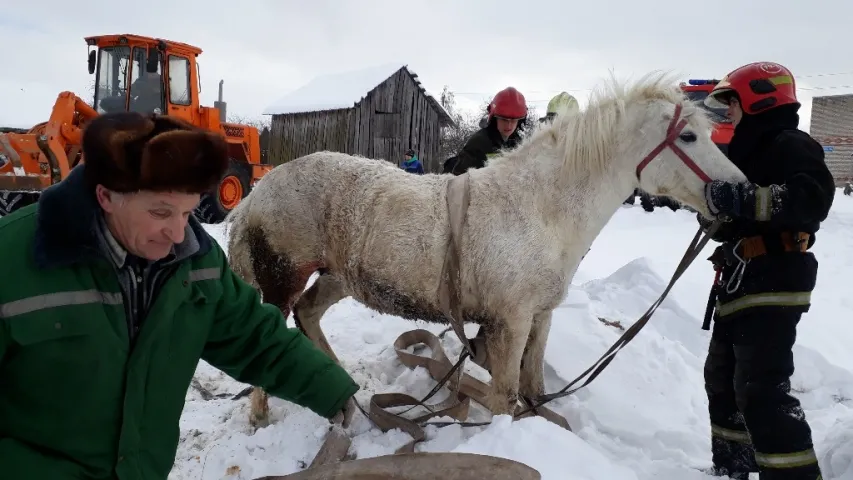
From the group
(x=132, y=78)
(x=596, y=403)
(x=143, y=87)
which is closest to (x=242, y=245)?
(x=596, y=403)

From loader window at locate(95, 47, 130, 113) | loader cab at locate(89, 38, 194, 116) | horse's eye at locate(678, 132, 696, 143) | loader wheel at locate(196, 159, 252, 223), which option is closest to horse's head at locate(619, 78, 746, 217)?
horse's eye at locate(678, 132, 696, 143)

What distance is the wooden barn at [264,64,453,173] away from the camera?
18.5 m

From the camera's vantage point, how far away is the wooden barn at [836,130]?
22.8 meters

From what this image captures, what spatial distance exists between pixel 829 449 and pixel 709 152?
1.71m

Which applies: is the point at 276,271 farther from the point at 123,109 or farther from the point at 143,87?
the point at 123,109

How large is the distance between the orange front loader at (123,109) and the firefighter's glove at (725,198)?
7.15 m

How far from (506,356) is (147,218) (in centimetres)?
194

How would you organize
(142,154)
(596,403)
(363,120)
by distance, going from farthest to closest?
(363,120) → (596,403) → (142,154)

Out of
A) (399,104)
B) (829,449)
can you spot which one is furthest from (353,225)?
(399,104)

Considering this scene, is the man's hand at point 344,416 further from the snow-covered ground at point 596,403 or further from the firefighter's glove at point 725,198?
the firefighter's glove at point 725,198

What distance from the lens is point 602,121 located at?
270 centimetres

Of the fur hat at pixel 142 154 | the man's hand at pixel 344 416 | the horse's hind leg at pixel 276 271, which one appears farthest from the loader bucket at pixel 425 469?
the horse's hind leg at pixel 276 271

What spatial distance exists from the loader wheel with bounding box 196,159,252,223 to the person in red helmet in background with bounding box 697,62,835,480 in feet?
29.6

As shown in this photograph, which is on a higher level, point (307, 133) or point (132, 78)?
point (132, 78)
